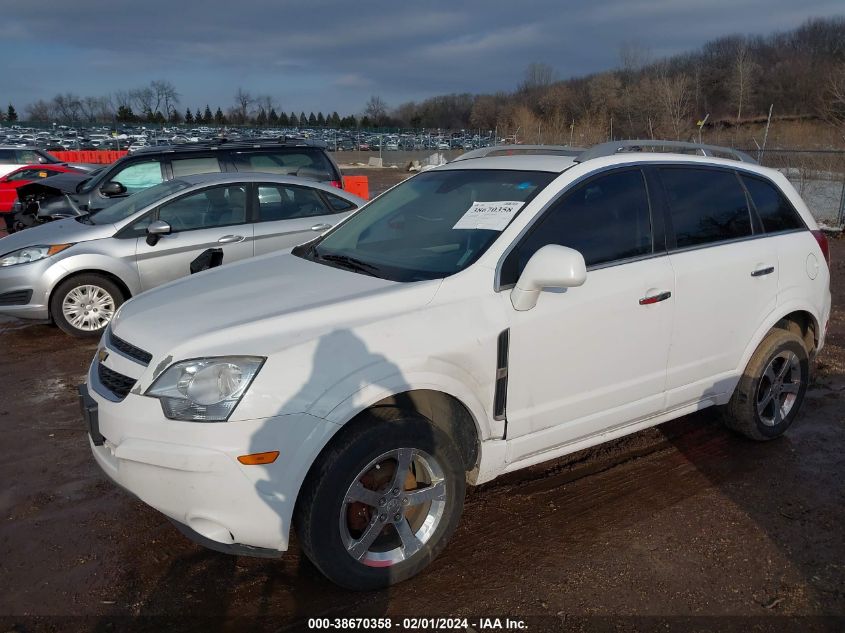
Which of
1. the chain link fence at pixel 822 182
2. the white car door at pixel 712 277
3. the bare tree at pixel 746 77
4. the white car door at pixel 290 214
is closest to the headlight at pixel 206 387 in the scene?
the white car door at pixel 712 277

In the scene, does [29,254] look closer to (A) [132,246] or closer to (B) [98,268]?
(B) [98,268]

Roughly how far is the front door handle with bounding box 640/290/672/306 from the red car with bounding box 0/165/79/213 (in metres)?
15.6

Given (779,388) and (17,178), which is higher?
(17,178)

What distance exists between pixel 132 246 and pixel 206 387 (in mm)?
4900

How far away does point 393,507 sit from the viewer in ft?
10.0

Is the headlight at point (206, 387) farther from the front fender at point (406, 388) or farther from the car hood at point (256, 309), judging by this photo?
the front fender at point (406, 388)

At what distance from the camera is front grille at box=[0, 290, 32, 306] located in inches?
273

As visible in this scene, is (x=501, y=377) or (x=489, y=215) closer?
(x=501, y=377)

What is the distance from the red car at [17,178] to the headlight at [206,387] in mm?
15109

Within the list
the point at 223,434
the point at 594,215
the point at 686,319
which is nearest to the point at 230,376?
the point at 223,434

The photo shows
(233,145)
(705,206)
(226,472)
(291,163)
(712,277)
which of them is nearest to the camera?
(226,472)

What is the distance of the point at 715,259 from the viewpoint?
405cm

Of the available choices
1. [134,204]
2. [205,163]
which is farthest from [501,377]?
[205,163]

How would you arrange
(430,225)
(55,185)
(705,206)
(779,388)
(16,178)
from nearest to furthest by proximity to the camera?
(430,225)
(705,206)
(779,388)
(55,185)
(16,178)
